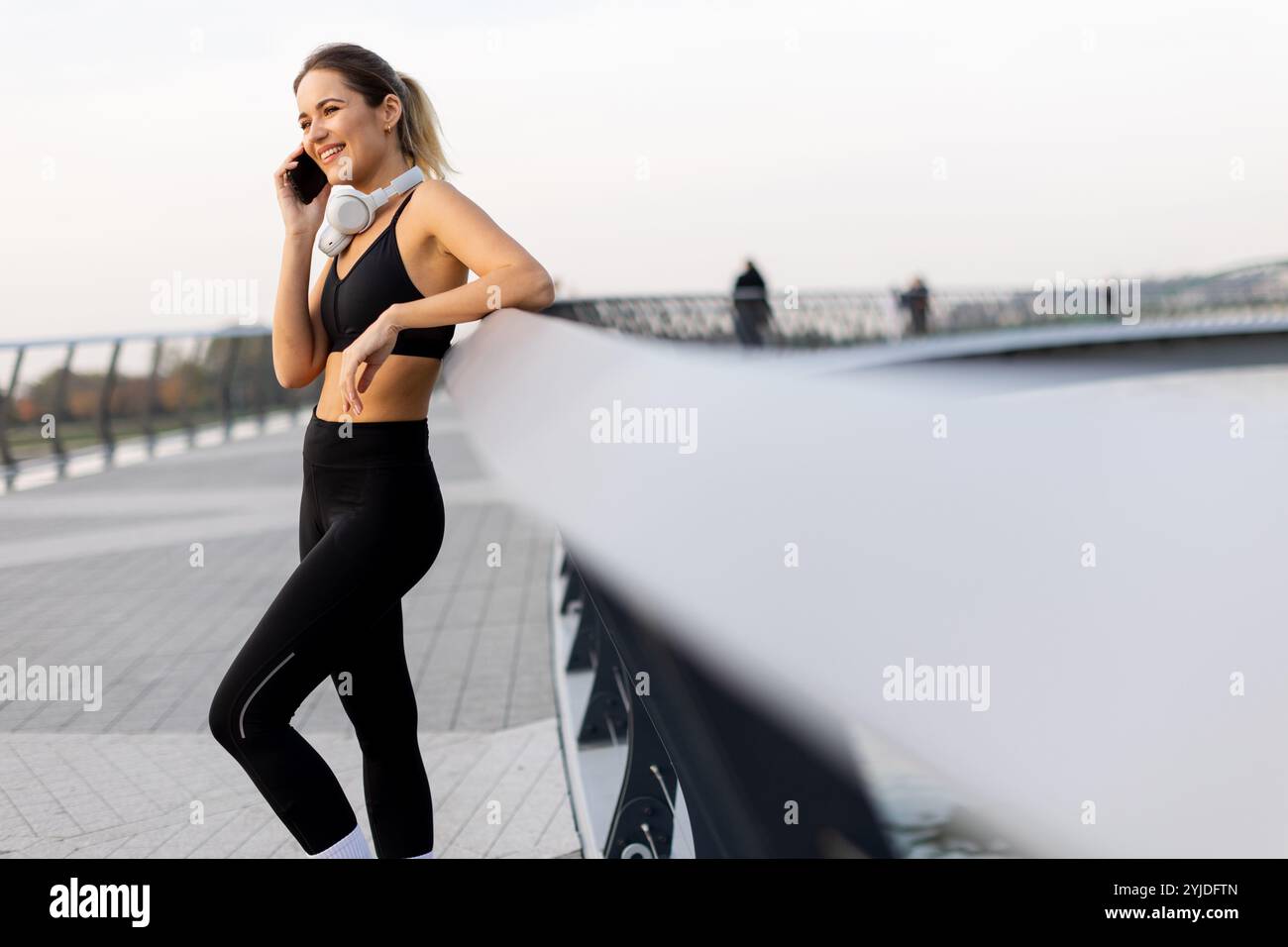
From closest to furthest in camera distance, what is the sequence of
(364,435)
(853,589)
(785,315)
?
(853,589) < (364,435) < (785,315)

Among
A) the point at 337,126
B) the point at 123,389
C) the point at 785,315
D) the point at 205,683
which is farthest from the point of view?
the point at 785,315

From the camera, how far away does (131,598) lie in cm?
666

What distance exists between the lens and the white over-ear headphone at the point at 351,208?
90.6 inches

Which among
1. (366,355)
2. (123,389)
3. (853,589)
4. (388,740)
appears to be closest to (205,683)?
(388,740)

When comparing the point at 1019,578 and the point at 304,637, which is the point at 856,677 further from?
the point at 1019,578

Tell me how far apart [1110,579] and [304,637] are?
3391mm

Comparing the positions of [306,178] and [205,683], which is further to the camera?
[205,683]

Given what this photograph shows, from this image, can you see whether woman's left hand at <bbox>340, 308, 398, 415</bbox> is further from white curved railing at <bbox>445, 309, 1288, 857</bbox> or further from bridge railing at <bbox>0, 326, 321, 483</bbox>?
bridge railing at <bbox>0, 326, 321, 483</bbox>

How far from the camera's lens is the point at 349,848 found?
7.19ft

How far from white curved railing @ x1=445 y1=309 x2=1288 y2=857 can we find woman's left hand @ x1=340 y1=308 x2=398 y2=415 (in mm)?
135

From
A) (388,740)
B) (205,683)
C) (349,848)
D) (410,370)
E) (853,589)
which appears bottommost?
(205,683)

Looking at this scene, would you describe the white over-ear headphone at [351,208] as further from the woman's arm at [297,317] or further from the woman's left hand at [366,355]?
the woman's left hand at [366,355]

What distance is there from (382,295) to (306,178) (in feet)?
1.18

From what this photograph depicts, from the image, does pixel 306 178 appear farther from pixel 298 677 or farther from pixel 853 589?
pixel 853 589
